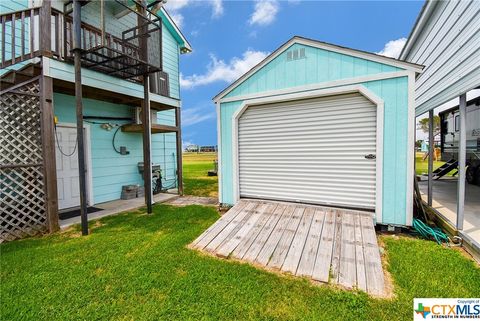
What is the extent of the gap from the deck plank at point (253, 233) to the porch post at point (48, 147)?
3564mm

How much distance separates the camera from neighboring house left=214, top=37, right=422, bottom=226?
3724 mm

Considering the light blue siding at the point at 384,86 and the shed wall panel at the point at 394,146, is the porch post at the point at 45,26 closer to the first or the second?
the light blue siding at the point at 384,86

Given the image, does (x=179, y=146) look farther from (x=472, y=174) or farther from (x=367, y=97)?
(x=472, y=174)

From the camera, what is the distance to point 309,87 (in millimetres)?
4336

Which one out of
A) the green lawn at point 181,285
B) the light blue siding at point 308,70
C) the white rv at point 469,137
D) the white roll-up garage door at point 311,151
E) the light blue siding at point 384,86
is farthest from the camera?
the white rv at point 469,137

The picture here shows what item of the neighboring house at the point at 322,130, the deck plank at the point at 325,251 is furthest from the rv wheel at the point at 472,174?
the deck plank at the point at 325,251

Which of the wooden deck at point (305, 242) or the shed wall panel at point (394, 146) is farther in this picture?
the shed wall panel at point (394, 146)

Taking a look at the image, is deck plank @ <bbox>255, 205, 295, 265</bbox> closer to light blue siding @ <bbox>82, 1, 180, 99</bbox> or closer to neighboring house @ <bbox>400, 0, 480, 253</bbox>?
neighboring house @ <bbox>400, 0, 480, 253</bbox>

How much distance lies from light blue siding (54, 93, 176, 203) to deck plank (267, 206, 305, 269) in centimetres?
544

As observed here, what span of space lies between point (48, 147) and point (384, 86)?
6.03 m

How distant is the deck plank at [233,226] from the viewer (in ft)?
11.3

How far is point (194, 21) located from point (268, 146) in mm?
9445

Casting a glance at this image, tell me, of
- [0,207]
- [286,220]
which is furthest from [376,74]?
[0,207]

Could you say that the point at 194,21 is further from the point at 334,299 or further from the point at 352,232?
the point at 334,299
